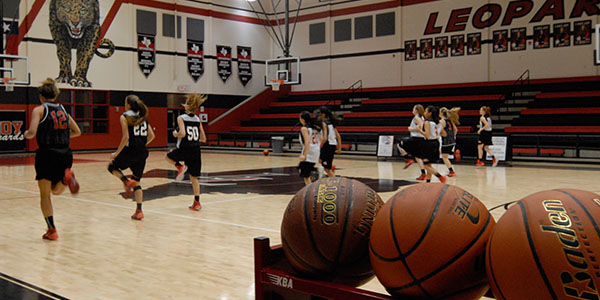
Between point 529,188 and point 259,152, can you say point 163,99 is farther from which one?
point 529,188

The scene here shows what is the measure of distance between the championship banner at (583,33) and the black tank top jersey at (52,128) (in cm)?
1950

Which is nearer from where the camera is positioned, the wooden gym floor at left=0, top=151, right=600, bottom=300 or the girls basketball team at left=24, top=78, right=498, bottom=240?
the wooden gym floor at left=0, top=151, right=600, bottom=300

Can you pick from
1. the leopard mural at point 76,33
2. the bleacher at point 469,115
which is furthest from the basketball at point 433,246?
the leopard mural at point 76,33

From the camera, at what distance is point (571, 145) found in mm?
17375

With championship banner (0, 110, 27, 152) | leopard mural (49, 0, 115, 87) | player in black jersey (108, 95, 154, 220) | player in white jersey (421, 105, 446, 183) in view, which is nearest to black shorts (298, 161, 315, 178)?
player in black jersey (108, 95, 154, 220)

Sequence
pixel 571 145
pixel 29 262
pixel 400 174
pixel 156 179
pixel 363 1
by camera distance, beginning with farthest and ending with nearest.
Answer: pixel 363 1
pixel 571 145
pixel 400 174
pixel 156 179
pixel 29 262

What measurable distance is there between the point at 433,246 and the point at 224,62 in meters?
25.0

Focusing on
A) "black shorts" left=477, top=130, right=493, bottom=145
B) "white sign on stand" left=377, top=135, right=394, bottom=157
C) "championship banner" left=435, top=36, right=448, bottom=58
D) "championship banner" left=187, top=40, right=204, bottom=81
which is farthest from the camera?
"championship banner" left=187, top=40, right=204, bottom=81

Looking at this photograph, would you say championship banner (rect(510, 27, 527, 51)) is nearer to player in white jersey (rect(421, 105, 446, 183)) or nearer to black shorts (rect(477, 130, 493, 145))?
Result: black shorts (rect(477, 130, 493, 145))

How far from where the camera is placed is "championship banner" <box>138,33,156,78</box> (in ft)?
77.4

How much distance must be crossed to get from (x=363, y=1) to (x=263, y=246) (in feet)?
79.7

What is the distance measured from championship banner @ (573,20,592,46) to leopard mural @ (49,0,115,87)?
18114 millimetres

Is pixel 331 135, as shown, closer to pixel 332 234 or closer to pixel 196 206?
pixel 196 206

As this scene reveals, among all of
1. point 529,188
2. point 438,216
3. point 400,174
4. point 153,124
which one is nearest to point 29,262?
point 438,216
